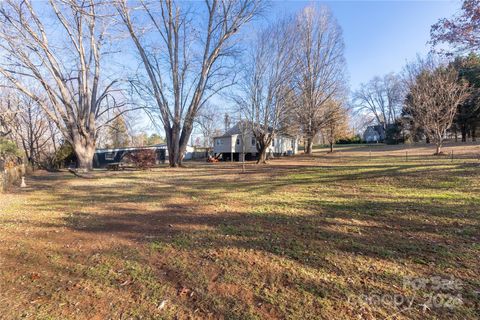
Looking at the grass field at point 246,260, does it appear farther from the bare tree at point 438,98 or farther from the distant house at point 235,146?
the distant house at point 235,146

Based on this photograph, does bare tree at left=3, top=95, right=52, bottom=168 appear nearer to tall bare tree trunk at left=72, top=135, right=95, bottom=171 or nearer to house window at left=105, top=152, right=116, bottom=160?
house window at left=105, top=152, right=116, bottom=160

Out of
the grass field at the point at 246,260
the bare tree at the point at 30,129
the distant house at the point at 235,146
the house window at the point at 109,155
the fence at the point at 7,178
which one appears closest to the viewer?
the grass field at the point at 246,260

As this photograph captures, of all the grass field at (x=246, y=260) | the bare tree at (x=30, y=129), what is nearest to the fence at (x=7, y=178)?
the grass field at (x=246, y=260)

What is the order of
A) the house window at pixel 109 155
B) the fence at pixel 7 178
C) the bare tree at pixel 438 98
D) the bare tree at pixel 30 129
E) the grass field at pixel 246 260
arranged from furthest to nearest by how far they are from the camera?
the house window at pixel 109 155 → the bare tree at pixel 30 129 → the bare tree at pixel 438 98 → the fence at pixel 7 178 → the grass field at pixel 246 260

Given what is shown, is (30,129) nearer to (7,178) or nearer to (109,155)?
(109,155)

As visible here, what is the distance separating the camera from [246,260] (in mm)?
3217

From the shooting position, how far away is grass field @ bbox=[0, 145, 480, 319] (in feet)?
7.65

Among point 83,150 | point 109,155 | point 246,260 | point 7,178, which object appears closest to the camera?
point 246,260

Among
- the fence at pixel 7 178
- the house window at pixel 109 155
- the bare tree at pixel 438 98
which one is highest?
the bare tree at pixel 438 98

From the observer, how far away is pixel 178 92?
61.7ft

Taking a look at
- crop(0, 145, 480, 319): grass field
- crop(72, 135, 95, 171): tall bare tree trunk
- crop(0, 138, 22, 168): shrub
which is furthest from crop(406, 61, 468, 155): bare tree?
crop(0, 138, 22, 168): shrub

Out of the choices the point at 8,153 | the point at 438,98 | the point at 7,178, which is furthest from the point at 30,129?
the point at 438,98

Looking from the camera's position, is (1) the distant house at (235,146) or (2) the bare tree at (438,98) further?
(1) the distant house at (235,146)

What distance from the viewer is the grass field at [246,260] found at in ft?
7.65
